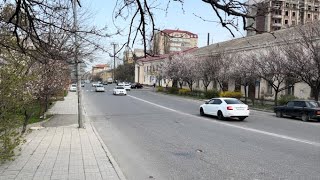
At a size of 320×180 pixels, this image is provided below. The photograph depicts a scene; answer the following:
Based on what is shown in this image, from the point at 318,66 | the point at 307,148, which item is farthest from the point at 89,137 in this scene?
the point at 318,66

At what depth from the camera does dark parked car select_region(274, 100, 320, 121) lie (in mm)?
25297

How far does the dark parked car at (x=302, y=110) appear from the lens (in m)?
25.3

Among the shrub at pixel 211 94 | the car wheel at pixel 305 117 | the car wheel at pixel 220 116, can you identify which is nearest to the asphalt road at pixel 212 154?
the car wheel at pixel 220 116

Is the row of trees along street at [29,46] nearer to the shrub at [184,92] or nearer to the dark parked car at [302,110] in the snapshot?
the dark parked car at [302,110]

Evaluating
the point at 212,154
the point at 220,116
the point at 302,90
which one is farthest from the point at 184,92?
the point at 212,154

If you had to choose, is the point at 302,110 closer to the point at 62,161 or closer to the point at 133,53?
the point at 62,161

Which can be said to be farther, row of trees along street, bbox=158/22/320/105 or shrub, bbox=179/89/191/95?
shrub, bbox=179/89/191/95

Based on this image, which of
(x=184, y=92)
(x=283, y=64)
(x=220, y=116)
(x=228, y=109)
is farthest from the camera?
(x=184, y=92)

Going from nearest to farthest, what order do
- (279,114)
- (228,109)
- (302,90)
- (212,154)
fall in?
(212,154) → (228,109) → (279,114) → (302,90)

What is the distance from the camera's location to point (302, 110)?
2623cm

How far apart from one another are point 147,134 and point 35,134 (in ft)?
14.4

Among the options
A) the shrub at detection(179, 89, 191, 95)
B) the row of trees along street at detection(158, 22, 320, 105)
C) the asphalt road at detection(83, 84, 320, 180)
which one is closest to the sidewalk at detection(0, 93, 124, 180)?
the asphalt road at detection(83, 84, 320, 180)

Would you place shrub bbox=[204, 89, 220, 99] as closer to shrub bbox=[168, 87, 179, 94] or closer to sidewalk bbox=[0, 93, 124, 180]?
shrub bbox=[168, 87, 179, 94]

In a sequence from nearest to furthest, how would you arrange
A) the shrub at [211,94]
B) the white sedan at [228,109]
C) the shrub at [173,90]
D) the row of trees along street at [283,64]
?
the white sedan at [228,109] < the row of trees along street at [283,64] < the shrub at [211,94] < the shrub at [173,90]
